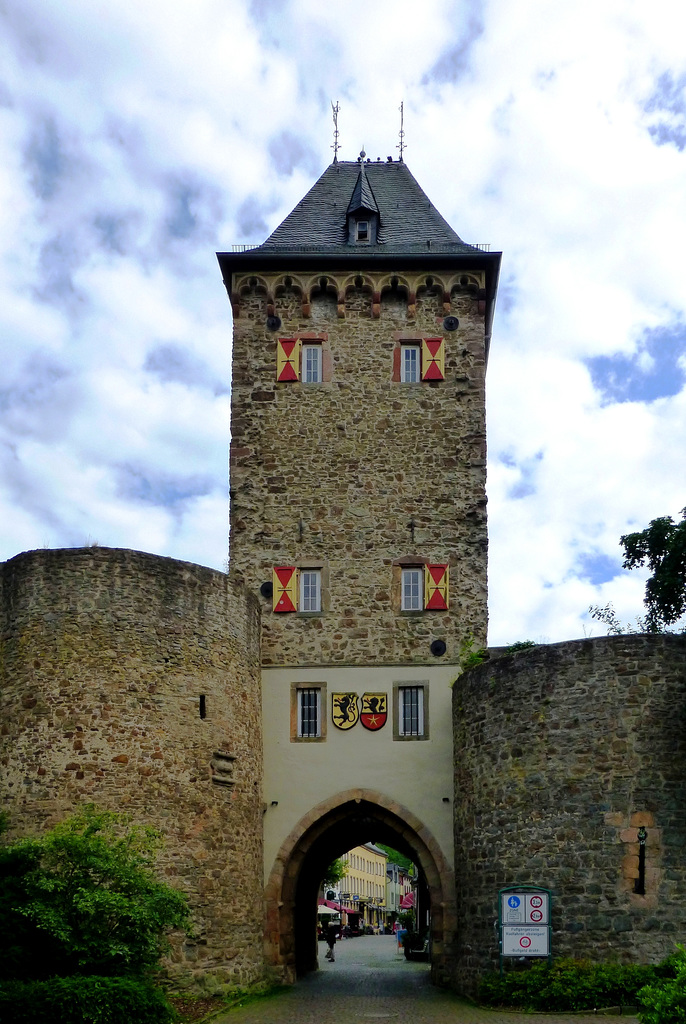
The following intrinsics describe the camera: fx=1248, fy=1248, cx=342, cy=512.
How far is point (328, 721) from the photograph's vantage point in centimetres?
2450

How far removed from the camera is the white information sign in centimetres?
1931

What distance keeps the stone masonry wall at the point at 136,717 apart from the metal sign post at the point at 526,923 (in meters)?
4.69

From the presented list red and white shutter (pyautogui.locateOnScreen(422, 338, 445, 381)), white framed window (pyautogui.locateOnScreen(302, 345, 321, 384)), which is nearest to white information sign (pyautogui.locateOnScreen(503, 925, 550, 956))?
red and white shutter (pyautogui.locateOnScreen(422, 338, 445, 381))

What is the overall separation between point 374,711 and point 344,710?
0.59 metres

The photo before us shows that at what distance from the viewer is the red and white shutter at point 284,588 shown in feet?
82.5

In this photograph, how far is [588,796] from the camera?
64.7 ft

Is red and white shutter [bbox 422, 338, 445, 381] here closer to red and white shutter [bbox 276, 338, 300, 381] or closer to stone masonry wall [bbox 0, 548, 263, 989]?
red and white shutter [bbox 276, 338, 300, 381]

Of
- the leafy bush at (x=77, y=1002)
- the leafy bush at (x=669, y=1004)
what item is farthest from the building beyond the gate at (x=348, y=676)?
the leafy bush at (x=669, y=1004)

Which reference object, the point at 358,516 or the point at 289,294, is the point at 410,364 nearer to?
the point at 289,294

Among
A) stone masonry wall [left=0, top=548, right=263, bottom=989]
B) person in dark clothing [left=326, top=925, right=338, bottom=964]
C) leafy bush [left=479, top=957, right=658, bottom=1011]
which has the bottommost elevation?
person in dark clothing [left=326, top=925, right=338, bottom=964]

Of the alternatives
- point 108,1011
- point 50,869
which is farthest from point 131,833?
point 108,1011

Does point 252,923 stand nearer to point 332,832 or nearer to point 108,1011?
point 332,832

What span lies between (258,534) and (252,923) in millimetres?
7749

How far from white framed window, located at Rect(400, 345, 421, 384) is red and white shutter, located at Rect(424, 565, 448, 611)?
4304 mm
